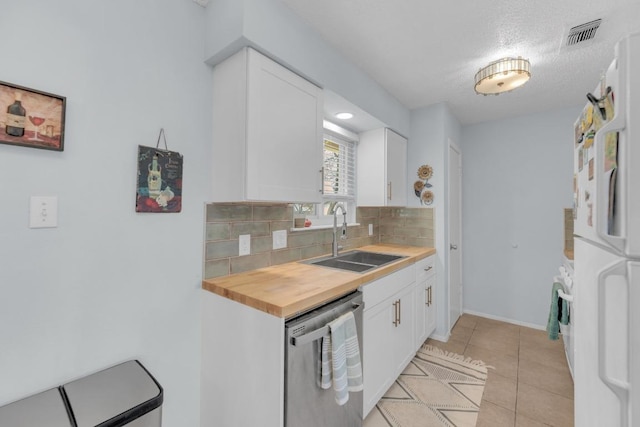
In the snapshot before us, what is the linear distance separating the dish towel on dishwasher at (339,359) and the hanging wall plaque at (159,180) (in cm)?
100

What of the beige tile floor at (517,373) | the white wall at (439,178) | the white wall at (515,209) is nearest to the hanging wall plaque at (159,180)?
the beige tile floor at (517,373)

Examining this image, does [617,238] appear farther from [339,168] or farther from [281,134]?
[339,168]

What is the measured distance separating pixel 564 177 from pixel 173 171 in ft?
12.4

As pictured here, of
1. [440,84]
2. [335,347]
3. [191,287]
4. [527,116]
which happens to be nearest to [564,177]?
[527,116]

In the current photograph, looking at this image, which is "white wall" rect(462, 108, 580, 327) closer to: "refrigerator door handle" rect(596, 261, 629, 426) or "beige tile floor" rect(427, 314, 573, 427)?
"beige tile floor" rect(427, 314, 573, 427)

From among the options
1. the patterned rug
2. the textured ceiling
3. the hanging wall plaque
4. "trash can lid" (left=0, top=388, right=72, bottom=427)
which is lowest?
the patterned rug

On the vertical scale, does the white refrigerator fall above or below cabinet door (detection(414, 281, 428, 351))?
above

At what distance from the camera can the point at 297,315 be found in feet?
4.02

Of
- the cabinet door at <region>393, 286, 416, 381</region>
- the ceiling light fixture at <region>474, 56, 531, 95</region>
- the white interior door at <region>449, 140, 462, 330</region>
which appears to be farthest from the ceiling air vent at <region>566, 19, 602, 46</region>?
the cabinet door at <region>393, 286, 416, 381</region>

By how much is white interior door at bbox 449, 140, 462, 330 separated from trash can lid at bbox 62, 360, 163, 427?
2.84m

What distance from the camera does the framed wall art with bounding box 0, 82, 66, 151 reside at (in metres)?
0.95

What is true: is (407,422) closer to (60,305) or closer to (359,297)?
(359,297)

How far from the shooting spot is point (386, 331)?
1.89 m

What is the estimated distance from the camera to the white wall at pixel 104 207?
0.99 metres
